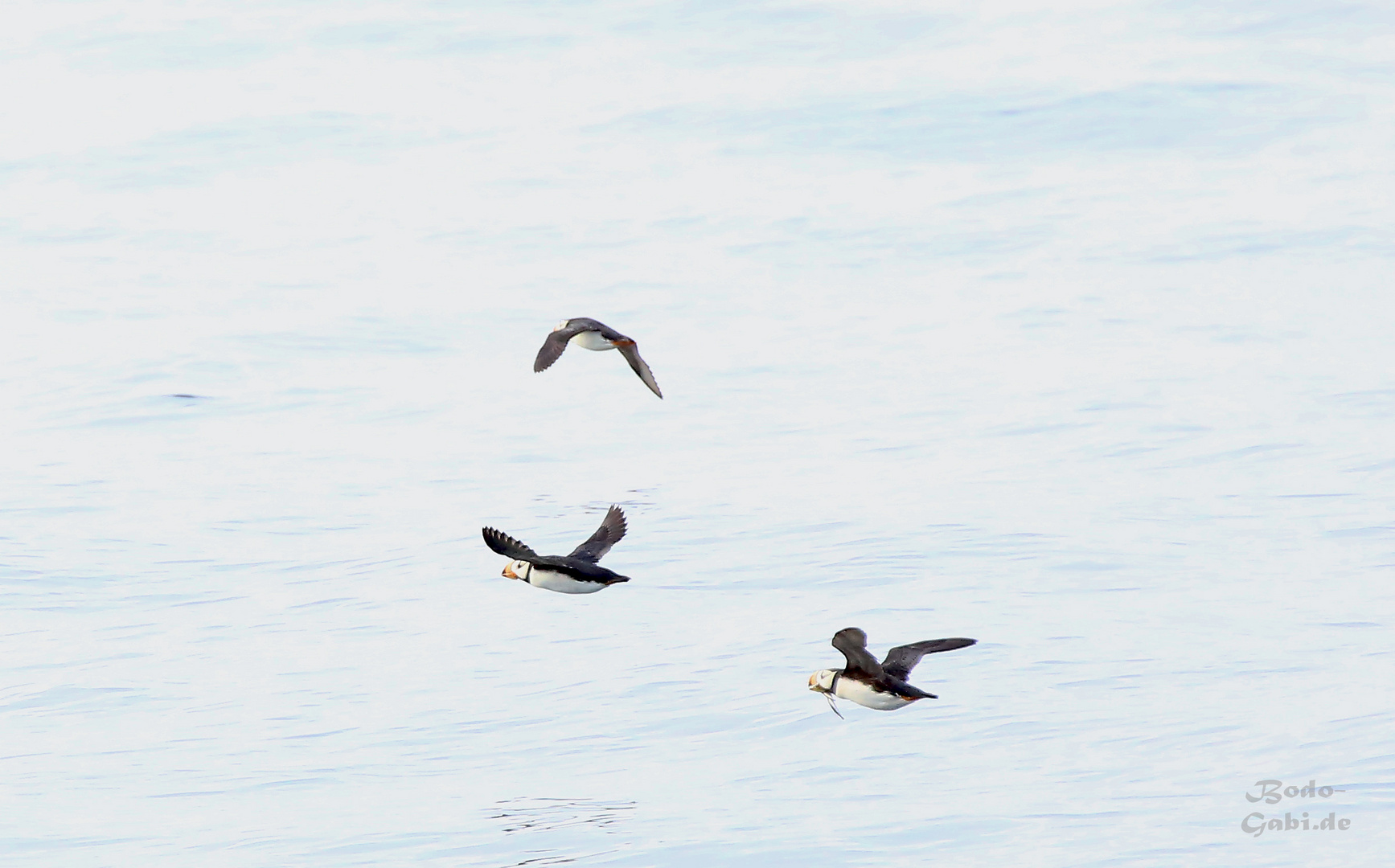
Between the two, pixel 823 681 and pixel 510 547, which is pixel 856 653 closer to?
pixel 823 681

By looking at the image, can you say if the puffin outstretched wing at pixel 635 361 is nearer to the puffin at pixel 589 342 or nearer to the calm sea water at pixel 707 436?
the puffin at pixel 589 342

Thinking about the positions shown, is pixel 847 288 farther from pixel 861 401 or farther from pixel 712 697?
pixel 712 697

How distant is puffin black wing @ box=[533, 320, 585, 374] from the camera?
53.9 feet

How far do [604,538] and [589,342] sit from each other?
280 centimetres

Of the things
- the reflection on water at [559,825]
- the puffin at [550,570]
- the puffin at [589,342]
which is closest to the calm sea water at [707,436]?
the reflection on water at [559,825]

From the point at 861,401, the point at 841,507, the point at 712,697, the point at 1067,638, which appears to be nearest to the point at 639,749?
the point at 712,697

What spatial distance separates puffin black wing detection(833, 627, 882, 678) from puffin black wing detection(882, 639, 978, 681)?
0.43ft

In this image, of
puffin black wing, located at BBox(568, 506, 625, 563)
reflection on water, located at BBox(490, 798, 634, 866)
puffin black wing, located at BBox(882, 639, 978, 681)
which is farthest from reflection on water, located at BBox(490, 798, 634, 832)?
puffin black wing, located at BBox(568, 506, 625, 563)

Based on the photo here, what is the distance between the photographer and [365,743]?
13516 millimetres

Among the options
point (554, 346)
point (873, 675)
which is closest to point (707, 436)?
point (554, 346)

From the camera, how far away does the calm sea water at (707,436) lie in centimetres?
1254

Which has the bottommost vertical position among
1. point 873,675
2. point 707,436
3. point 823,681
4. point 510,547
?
point 823,681

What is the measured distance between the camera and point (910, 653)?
12648 mm

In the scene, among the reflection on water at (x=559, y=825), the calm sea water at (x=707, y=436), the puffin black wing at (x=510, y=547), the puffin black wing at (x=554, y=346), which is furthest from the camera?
the puffin black wing at (x=554, y=346)
